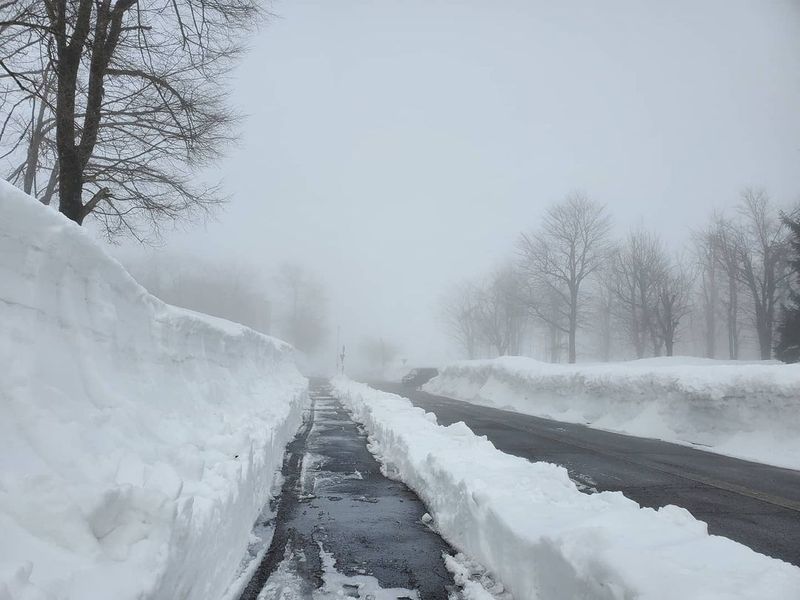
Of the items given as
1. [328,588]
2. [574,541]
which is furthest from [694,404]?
[328,588]

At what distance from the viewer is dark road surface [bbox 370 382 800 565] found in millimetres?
5000

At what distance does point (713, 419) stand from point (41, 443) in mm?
13433

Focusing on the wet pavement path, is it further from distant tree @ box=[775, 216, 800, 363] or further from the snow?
distant tree @ box=[775, 216, 800, 363]

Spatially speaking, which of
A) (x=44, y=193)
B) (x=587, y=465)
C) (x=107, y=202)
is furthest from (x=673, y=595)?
(x=44, y=193)

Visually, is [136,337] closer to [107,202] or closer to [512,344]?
[107,202]

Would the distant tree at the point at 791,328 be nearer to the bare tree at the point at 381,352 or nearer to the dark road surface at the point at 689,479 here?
the dark road surface at the point at 689,479

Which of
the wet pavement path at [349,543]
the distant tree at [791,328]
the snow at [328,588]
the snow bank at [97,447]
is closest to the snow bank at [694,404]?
the wet pavement path at [349,543]

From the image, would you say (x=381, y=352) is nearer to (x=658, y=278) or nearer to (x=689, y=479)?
(x=658, y=278)

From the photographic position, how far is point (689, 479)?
736cm

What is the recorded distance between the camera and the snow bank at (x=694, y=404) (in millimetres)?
10852

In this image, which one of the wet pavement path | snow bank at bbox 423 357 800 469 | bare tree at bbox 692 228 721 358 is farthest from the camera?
bare tree at bbox 692 228 721 358

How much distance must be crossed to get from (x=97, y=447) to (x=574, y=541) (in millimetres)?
2943

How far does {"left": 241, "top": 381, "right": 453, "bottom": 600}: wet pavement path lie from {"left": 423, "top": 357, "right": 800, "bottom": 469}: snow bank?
7.68 m

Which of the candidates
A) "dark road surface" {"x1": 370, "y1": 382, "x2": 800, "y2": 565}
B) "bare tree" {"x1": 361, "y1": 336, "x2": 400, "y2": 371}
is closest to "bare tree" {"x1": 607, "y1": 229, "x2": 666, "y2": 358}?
"dark road surface" {"x1": 370, "y1": 382, "x2": 800, "y2": 565}
